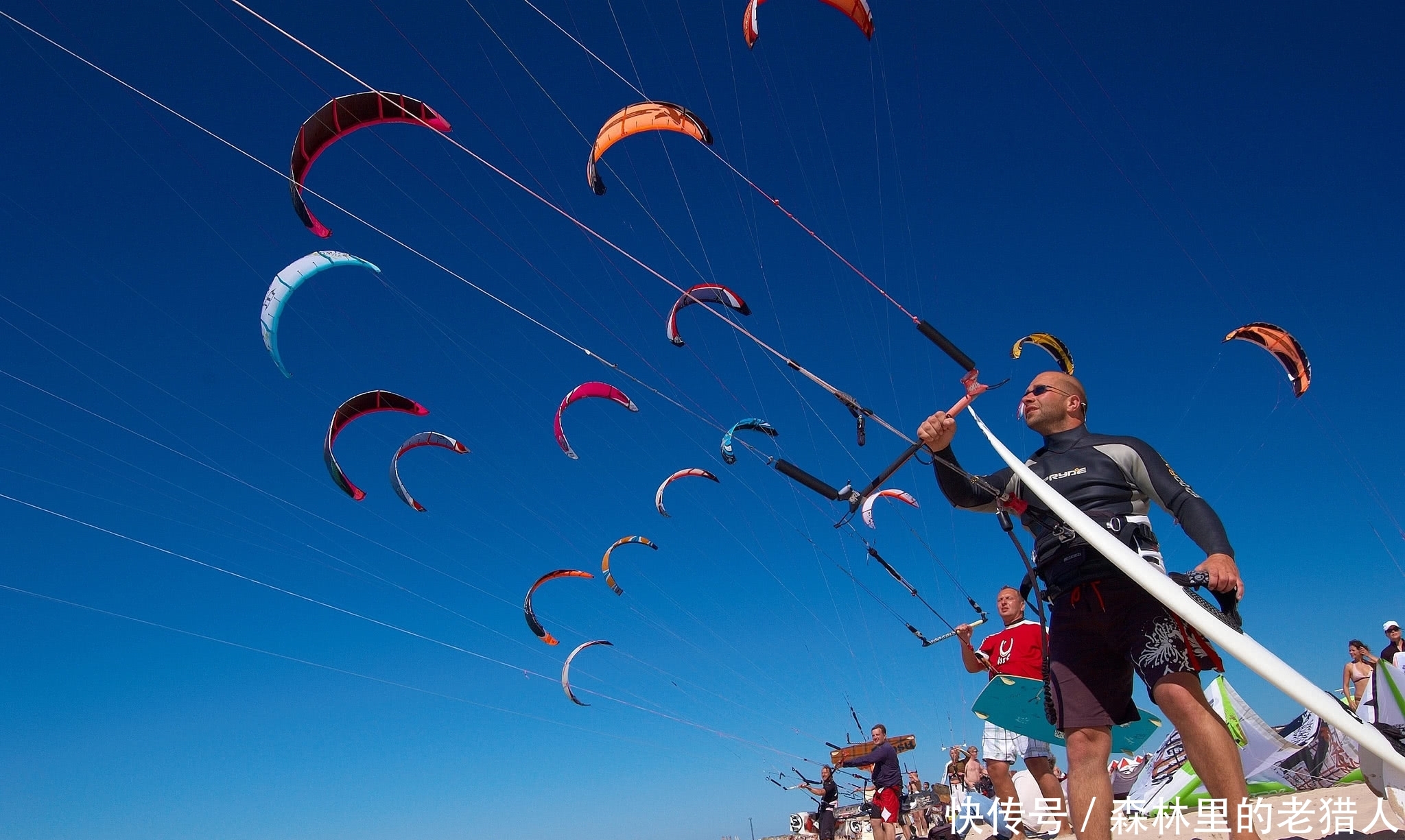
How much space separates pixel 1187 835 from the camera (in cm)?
460

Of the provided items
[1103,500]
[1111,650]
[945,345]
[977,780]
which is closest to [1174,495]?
[1103,500]

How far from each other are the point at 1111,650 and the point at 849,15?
7282mm

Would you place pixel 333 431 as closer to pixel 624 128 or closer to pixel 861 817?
pixel 624 128

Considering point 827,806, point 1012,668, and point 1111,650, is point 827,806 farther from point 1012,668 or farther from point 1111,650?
point 1111,650

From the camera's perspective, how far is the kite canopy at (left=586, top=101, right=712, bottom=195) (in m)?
8.57

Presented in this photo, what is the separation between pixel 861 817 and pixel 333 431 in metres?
11.1

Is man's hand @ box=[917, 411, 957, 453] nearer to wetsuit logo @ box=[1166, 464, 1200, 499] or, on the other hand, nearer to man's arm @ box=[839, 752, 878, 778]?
wetsuit logo @ box=[1166, 464, 1200, 499]

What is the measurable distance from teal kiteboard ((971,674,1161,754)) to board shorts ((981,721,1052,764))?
1.32 m

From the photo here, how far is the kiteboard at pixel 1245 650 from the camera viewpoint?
2.00 metres

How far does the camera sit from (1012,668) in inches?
229

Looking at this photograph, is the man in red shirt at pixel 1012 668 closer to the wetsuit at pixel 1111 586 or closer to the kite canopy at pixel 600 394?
the wetsuit at pixel 1111 586

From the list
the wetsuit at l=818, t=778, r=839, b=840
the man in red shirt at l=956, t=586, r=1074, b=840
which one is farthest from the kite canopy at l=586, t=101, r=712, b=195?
the wetsuit at l=818, t=778, r=839, b=840

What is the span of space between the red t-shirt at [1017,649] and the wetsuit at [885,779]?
3905 millimetres

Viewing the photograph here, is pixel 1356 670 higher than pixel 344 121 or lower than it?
lower
